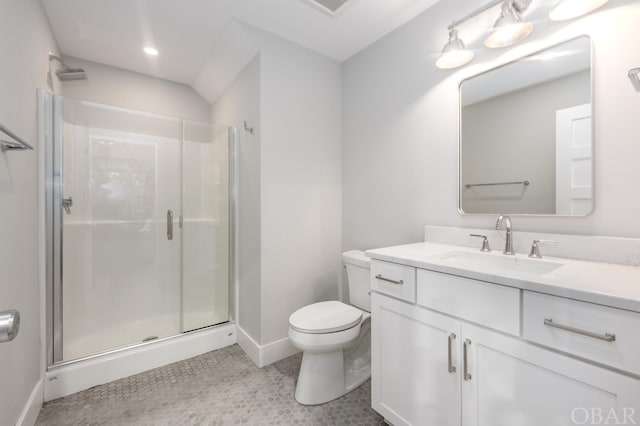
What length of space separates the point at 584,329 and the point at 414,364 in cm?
63

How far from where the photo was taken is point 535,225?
4.20 feet

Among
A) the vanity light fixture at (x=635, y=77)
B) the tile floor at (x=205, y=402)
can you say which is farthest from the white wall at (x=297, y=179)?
the vanity light fixture at (x=635, y=77)

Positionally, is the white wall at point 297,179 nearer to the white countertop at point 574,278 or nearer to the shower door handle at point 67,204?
the white countertop at point 574,278

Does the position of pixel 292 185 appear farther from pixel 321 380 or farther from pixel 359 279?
pixel 321 380

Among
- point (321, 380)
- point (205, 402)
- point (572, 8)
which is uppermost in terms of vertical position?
point (572, 8)

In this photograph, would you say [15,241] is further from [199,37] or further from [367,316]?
[367,316]

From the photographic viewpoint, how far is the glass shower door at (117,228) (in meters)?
1.85

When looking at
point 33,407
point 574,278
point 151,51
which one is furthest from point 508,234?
point 151,51

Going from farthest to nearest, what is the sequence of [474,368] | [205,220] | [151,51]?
1. [205,220]
2. [151,51]
3. [474,368]

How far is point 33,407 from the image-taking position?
1.37m

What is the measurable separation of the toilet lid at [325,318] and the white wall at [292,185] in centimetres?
38

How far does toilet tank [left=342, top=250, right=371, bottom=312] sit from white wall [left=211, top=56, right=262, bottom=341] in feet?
2.21

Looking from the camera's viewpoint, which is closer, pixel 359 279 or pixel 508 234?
pixel 508 234

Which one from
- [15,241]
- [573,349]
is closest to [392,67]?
[573,349]
